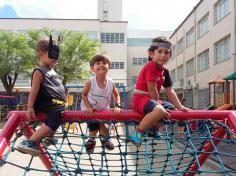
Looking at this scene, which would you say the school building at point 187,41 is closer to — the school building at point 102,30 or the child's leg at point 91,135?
the school building at point 102,30

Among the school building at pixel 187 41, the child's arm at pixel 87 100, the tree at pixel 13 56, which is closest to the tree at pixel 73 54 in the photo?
the tree at pixel 13 56

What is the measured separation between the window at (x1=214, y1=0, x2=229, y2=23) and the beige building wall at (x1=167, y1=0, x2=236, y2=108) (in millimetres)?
123

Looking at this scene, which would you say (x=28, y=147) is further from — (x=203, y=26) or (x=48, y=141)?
(x=203, y=26)

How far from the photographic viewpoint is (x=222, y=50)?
70.7 feet

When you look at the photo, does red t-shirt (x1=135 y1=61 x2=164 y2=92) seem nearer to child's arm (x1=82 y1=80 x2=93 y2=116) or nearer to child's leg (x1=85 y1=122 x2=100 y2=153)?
child's arm (x1=82 y1=80 x2=93 y2=116)

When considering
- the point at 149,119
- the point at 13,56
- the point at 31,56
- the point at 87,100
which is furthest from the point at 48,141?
the point at 13,56

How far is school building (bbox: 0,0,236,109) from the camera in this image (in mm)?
21125

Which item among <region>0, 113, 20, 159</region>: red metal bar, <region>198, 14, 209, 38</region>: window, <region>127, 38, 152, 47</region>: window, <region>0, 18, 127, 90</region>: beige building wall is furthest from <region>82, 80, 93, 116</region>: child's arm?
<region>127, 38, 152, 47</region>: window

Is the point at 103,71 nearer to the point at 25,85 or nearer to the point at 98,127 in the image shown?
the point at 98,127

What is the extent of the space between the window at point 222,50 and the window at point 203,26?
8.60ft

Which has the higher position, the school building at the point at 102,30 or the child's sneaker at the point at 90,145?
the school building at the point at 102,30

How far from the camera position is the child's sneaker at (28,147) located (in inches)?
129

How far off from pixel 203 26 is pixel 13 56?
12.9m

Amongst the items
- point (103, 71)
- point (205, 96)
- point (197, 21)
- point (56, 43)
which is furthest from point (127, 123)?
point (197, 21)
